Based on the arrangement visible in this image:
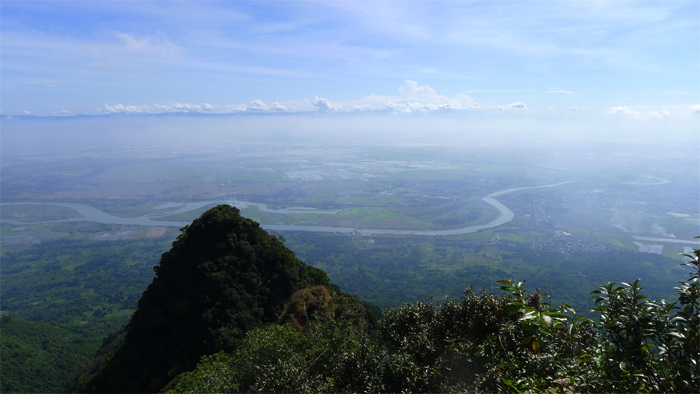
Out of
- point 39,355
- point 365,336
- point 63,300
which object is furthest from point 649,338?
point 63,300

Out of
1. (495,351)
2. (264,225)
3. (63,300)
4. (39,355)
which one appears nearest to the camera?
(495,351)

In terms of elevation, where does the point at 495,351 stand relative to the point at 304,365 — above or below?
above

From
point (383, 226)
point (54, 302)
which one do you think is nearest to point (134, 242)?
point (54, 302)

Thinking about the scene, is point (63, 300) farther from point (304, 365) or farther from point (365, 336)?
point (365, 336)

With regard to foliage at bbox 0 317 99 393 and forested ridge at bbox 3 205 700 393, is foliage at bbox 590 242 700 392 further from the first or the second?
foliage at bbox 0 317 99 393

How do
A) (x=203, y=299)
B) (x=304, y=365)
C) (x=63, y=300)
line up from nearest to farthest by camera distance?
(x=304, y=365) < (x=203, y=299) < (x=63, y=300)

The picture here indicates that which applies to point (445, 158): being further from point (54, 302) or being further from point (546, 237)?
point (54, 302)

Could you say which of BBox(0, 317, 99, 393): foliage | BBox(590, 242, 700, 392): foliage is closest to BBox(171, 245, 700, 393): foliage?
BBox(590, 242, 700, 392): foliage
